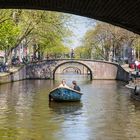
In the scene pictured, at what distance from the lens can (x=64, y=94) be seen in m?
35.1

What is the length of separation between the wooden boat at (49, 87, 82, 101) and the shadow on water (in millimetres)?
429

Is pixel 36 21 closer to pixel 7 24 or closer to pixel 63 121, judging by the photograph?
pixel 7 24

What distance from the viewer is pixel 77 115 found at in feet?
93.0

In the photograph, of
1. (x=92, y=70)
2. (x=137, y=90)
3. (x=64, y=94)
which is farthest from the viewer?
(x=92, y=70)

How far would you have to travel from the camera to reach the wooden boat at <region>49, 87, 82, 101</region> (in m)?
34.7

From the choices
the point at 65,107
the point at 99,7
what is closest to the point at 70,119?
the point at 65,107

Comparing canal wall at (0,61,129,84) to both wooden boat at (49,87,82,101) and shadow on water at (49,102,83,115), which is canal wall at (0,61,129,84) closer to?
wooden boat at (49,87,82,101)

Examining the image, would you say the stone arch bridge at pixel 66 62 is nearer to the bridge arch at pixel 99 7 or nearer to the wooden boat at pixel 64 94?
the wooden boat at pixel 64 94

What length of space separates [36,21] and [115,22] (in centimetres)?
3659

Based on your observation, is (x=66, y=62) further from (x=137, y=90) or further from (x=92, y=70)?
(x=137, y=90)

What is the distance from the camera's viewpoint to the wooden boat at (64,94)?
34.7 m

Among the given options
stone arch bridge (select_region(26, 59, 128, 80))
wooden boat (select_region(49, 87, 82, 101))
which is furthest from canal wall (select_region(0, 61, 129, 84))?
wooden boat (select_region(49, 87, 82, 101))

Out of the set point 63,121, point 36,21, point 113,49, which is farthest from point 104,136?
point 113,49

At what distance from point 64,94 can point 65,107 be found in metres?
2.43
